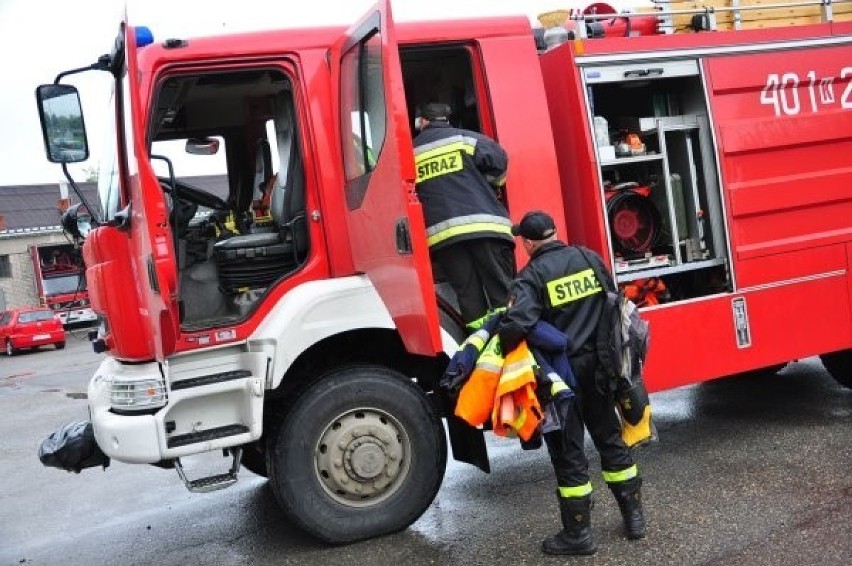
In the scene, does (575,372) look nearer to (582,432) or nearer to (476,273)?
(582,432)

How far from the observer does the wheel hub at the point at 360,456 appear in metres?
4.28

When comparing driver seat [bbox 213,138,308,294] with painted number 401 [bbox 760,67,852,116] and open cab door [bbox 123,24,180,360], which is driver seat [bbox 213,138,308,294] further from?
painted number 401 [bbox 760,67,852,116]

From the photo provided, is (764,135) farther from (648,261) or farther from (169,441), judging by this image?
(169,441)

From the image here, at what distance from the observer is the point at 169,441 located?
4.14 metres

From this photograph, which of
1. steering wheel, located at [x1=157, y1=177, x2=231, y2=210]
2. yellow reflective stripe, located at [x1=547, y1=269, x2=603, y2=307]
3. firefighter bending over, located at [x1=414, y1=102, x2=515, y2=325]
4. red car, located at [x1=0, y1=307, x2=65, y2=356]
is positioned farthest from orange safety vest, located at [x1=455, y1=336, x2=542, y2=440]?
red car, located at [x1=0, y1=307, x2=65, y2=356]

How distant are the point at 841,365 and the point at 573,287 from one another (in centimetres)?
346

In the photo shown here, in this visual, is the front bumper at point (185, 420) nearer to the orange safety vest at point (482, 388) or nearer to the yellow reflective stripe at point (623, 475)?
the orange safety vest at point (482, 388)

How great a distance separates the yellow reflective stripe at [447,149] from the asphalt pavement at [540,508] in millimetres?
1959

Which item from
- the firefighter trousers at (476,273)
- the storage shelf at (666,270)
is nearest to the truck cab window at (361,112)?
the firefighter trousers at (476,273)

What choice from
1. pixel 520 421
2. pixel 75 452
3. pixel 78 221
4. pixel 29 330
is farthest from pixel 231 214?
pixel 29 330

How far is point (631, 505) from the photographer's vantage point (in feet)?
13.3

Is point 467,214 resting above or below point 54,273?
below

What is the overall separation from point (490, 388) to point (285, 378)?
3.93 feet

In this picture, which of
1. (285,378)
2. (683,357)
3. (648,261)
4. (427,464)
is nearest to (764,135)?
(648,261)
